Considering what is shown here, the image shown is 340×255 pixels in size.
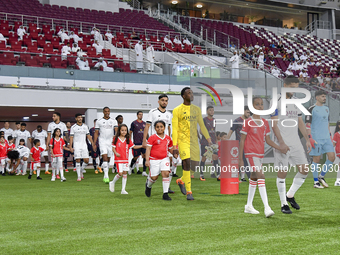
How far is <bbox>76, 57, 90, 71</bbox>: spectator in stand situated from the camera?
17.2 meters

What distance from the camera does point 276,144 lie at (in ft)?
19.3

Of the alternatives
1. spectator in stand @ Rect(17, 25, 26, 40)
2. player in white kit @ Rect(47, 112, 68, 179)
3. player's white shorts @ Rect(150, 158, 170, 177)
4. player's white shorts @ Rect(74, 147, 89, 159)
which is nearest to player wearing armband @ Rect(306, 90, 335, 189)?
player's white shorts @ Rect(150, 158, 170, 177)

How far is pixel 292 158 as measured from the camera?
19.4ft

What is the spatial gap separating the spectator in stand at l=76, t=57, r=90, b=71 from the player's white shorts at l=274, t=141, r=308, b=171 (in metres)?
12.9

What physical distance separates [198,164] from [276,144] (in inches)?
58.1

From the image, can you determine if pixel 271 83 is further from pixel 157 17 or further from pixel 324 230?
pixel 157 17

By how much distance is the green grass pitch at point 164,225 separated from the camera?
3.97 metres

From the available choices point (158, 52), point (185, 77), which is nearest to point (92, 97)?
point (185, 77)

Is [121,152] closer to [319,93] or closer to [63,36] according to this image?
[319,93]

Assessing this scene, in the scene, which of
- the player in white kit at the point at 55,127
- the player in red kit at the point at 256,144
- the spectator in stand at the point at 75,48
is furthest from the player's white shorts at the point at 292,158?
the spectator in stand at the point at 75,48

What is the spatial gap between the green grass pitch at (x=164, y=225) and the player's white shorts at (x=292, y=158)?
0.81 ft

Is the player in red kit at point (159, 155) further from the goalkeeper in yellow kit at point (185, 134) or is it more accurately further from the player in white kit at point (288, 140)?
the player in white kit at point (288, 140)

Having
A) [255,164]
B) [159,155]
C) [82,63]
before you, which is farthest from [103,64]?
[255,164]

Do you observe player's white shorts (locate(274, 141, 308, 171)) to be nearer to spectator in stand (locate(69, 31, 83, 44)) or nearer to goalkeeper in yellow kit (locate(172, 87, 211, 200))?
goalkeeper in yellow kit (locate(172, 87, 211, 200))
